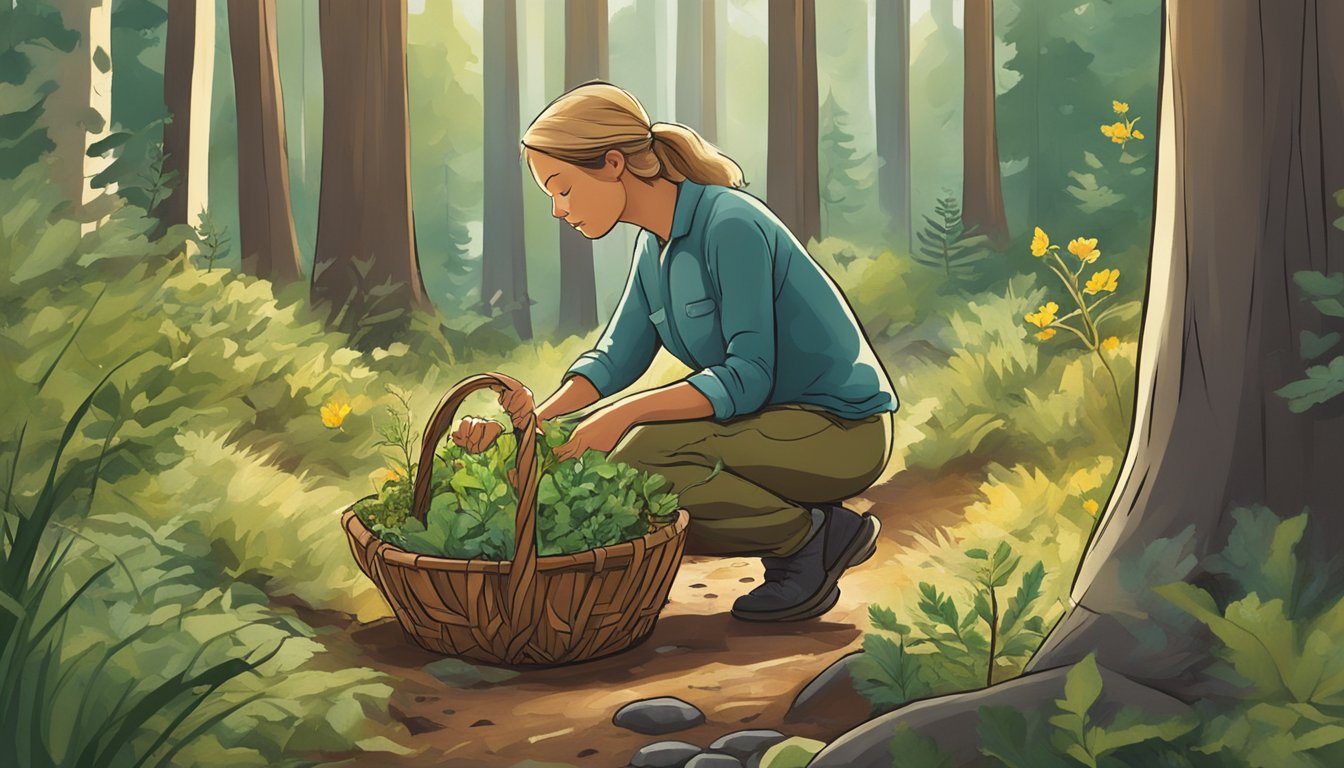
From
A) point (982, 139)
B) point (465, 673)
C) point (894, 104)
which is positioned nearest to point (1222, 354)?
point (465, 673)

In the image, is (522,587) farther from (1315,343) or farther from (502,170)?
(502,170)

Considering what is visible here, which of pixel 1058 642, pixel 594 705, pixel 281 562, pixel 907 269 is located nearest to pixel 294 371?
pixel 281 562

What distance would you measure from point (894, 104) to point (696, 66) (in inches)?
122

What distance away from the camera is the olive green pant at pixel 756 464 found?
11.8 ft

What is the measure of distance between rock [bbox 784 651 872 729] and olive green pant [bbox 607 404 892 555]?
2.11ft

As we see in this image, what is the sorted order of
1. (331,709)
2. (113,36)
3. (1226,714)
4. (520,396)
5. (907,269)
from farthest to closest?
(907,269), (113,36), (520,396), (331,709), (1226,714)

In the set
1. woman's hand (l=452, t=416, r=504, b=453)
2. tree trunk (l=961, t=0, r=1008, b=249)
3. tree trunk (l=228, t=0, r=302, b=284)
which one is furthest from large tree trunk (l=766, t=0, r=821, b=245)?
woman's hand (l=452, t=416, r=504, b=453)

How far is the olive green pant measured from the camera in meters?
3.61

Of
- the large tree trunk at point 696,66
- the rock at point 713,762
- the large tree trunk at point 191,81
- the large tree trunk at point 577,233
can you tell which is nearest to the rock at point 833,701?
the rock at point 713,762

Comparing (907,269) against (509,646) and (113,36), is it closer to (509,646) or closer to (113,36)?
(113,36)

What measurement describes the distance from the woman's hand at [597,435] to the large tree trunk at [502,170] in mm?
7212

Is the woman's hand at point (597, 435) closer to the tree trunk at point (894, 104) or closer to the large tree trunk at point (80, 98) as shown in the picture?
the large tree trunk at point (80, 98)

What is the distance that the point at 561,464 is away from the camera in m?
3.37

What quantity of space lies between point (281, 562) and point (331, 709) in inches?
40.3
